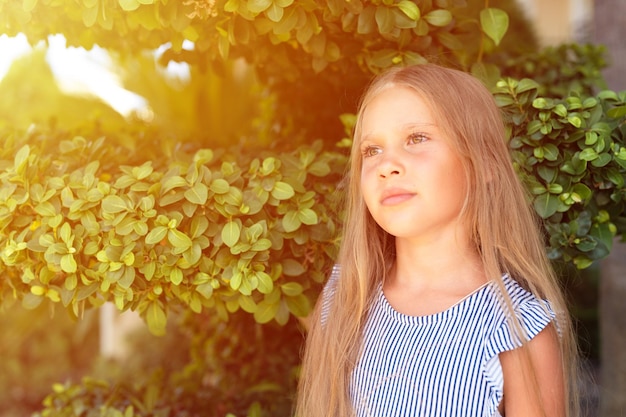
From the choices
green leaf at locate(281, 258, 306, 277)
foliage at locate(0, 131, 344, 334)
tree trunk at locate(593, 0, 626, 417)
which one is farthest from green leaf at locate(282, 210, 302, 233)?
tree trunk at locate(593, 0, 626, 417)

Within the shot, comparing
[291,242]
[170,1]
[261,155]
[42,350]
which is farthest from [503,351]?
[42,350]

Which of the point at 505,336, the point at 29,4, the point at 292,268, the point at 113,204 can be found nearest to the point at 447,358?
the point at 505,336

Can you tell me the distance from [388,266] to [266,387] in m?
1.10

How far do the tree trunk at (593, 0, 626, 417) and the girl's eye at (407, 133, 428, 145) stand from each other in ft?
6.72

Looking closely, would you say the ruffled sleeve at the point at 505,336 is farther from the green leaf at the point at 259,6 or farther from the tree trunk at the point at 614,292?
the tree trunk at the point at 614,292

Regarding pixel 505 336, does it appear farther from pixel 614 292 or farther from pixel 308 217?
pixel 614 292

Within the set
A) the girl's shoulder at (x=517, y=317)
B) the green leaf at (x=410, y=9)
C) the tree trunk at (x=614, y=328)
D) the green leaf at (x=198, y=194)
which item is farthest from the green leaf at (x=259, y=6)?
the tree trunk at (x=614, y=328)

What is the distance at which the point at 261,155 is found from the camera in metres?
2.35

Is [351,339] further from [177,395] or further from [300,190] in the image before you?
Result: [177,395]

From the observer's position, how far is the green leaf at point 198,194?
6.01 ft

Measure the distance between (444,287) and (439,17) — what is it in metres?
0.78

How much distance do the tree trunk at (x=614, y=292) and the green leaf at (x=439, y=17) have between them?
1773 millimetres

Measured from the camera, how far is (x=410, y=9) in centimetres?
189

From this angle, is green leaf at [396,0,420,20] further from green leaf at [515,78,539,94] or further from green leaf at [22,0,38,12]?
green leaf at [22,0,38,12]
